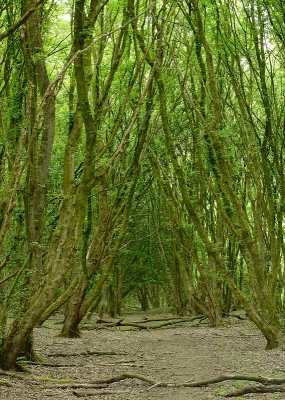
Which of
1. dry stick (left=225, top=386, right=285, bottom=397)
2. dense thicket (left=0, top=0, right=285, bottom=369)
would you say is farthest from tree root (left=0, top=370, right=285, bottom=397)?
dense thicket (left=0, top=0, right=285, bottom=369)

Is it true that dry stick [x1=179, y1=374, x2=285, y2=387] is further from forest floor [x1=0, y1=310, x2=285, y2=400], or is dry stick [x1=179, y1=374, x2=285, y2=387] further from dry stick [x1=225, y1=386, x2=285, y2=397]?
dry stick [x1=225, y1=386, x2=285, y2=397]

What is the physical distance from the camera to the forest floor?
619 cm

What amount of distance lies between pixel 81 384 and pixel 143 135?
255 inches

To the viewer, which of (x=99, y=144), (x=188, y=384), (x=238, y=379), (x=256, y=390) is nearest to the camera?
(x=256, y=390)

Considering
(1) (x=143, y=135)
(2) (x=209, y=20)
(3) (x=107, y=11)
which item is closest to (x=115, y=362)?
(1) (x=143, y=135)

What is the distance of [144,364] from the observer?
8.72m

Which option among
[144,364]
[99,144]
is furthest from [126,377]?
[99,144]

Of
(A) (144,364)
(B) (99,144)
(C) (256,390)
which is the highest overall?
(B) (99,144)

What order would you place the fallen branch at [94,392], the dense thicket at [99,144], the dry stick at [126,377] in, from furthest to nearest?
the dense thicket at [99,144] < the dry stick at [126,377] < the fallen branch at [94,392]

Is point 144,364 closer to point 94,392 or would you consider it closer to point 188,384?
point 188,384

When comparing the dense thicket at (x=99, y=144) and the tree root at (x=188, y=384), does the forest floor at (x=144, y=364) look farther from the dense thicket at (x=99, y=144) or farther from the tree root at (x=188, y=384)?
the dense thicket at (x=99, y=144)

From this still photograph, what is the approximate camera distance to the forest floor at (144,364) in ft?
20.3

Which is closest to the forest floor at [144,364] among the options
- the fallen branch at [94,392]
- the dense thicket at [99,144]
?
the fallen branch at [94,392]

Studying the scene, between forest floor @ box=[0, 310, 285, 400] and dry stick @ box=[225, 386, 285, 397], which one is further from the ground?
dry stick @ box=[225, 386, 285, 397]
